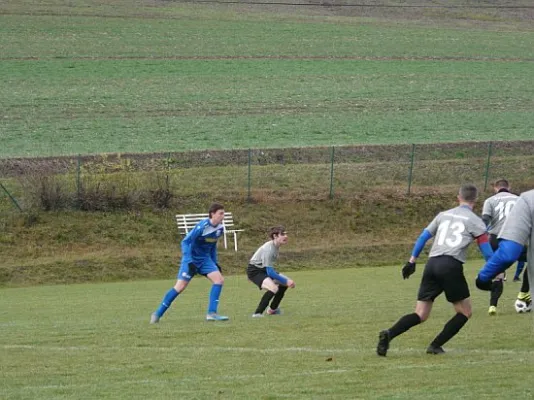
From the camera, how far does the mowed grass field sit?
41406 millimetres

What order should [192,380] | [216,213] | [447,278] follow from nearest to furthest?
[192,380] < [447,278] < [216,213]

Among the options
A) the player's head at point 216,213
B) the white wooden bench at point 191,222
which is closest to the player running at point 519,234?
the player's head at point 216,213

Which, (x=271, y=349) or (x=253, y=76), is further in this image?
(x=253, y=76)

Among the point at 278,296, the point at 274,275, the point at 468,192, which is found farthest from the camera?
the point at 278,296

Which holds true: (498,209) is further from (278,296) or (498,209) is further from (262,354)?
(262,354)

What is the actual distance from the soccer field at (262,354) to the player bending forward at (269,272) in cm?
37

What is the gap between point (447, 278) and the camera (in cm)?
1023

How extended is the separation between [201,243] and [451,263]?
501 centimetres

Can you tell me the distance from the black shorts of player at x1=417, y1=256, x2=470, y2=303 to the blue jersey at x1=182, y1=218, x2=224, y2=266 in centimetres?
451

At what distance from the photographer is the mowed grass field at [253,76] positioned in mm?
41406

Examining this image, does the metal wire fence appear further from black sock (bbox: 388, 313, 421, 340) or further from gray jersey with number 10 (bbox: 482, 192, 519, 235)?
black sock (bbox: 388, 313, 421, 340)

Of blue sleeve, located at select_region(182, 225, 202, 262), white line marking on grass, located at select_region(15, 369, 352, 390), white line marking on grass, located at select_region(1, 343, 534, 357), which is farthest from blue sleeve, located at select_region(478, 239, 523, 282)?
blue sleeve, located at select_region(182, 225, 202, 262)

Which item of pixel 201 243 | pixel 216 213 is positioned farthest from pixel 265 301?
pixel 216 213

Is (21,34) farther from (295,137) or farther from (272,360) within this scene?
(272,360)
